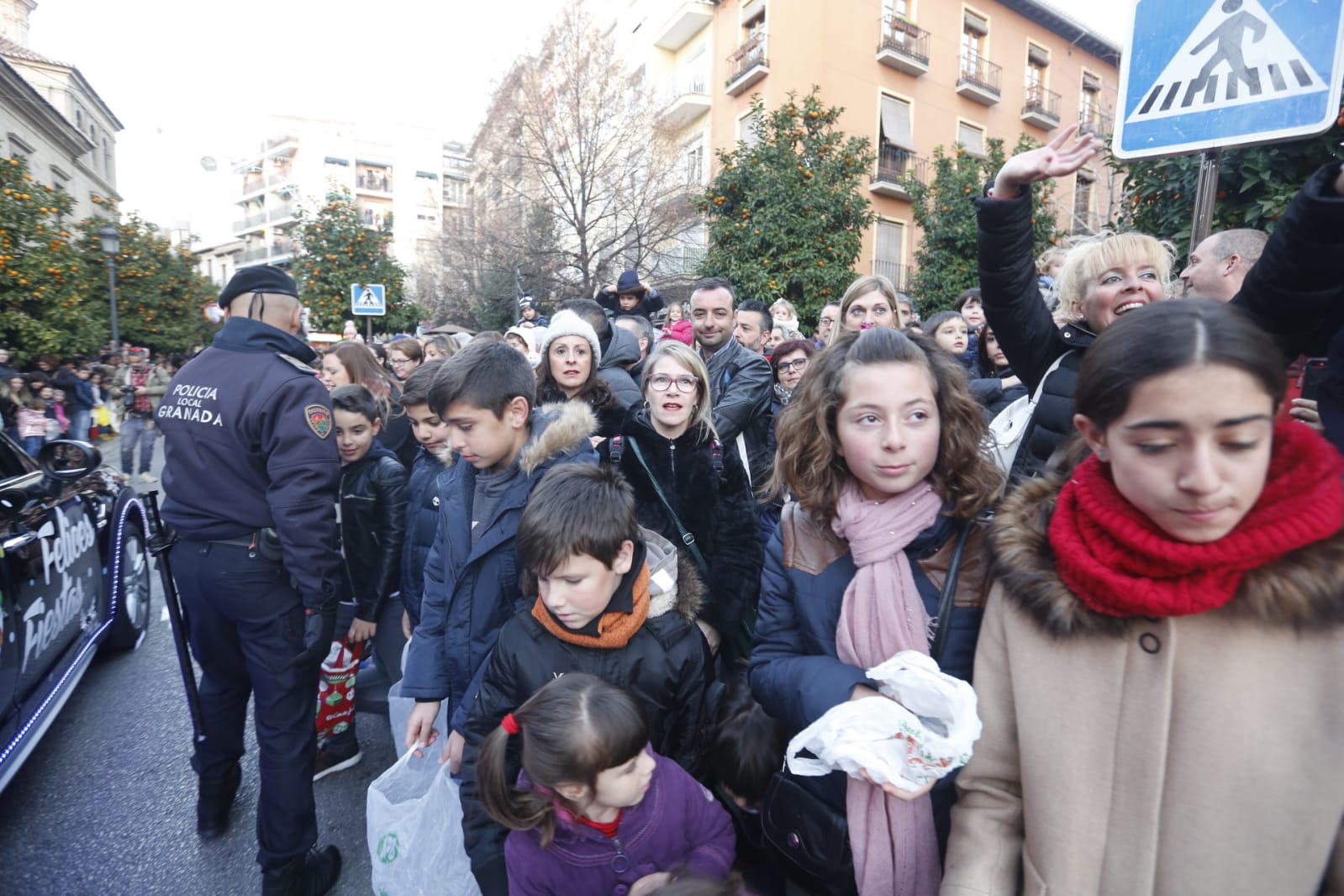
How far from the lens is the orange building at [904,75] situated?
53.7 feet

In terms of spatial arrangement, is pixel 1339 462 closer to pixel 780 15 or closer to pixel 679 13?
pixel 780 15

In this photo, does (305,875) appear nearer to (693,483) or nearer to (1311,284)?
(693,483)

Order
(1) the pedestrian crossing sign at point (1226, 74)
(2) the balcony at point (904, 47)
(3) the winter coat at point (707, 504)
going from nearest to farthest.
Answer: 1. (1) the pedestrian crossing sign at point (1226, 74)
2. (3) the winter coat at point (707, 504)
3. (2) the balcony at point (904, 47)

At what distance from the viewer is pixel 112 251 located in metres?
14.3

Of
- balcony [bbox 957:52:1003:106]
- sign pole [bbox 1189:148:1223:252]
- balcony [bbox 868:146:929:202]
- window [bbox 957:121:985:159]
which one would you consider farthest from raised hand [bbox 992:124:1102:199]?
balcony [bbox 957:52:1003:106]

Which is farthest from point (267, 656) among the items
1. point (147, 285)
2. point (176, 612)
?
point (147, 285)

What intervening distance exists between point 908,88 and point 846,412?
64.4 feet

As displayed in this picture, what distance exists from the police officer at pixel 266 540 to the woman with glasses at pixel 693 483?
3.99 feet

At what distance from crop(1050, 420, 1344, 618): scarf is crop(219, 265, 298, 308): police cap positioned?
2.67m

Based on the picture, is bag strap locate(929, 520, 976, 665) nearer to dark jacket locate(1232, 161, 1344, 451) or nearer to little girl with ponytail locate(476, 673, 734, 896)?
little girl with ponytail locate(476, 673, 734, 896)

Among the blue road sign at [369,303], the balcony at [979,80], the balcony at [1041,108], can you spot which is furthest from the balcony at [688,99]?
the balcony at [1041,108]

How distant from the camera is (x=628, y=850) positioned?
5.28ft

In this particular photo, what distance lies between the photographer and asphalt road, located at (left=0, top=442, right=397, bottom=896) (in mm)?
2561

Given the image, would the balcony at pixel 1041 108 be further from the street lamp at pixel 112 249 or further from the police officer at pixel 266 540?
the street lamp at pixel 112 249
